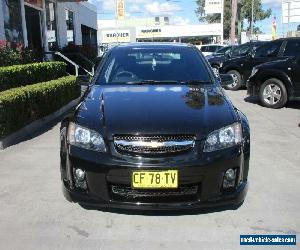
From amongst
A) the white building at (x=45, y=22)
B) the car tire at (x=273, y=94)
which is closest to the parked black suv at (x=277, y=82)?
the car tire at (x=273, y=94)

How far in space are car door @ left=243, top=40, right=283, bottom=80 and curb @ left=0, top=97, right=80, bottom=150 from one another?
20.7 feet

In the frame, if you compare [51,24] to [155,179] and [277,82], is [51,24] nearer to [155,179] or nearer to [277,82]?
[277,82]

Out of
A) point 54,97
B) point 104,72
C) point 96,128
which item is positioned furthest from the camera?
point 54,97

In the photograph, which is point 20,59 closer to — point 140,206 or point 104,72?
point 104,72

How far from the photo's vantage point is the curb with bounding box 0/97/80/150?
6.67 meters

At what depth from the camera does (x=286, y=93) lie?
1033cm

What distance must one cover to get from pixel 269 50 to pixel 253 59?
3.21ft

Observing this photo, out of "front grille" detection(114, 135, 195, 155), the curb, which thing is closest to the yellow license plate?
"front grille" detection(114, 135, 195, 155)

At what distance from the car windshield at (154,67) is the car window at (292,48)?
644 cm

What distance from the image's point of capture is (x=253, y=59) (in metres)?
13.6

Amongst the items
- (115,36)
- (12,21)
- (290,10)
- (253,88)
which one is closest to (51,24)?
(12,21)

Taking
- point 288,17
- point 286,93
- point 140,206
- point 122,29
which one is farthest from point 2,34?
point 122,29

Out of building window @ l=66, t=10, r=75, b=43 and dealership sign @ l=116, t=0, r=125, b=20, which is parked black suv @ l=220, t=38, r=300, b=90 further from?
dealership sign @ l=116, t=0, r=125, b=20

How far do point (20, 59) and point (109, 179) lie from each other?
29.3ft
